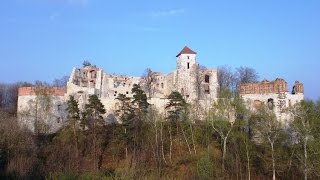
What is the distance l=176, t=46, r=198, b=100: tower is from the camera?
58.1m

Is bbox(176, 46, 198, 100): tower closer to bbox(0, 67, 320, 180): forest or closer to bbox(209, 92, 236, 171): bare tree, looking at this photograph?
bbox(0, 67, 320, 180): forest

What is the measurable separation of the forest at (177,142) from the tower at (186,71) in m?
6.69

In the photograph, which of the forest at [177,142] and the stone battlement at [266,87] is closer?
the forest at [177,142]

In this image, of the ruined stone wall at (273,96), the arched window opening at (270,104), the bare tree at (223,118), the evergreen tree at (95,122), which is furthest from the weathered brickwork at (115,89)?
the bare tree at (223,118)

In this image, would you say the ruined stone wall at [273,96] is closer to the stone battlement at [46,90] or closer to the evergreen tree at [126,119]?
the evergreen tree at [126,119]

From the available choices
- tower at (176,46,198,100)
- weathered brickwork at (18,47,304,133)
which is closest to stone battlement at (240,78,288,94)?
weathered brickwork at (18,47,304,133)

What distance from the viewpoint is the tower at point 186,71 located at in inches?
2288

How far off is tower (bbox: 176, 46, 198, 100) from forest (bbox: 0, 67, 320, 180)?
21.9 feet

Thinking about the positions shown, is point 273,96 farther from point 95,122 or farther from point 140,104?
point 95,122

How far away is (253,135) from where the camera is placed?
46.1 meters

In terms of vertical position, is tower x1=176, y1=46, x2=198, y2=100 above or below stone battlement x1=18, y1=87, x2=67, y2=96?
above

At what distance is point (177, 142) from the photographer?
46656 millimetres

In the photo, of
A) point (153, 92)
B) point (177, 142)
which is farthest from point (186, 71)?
point (177, 142)

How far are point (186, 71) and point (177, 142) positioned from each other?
1466cm
